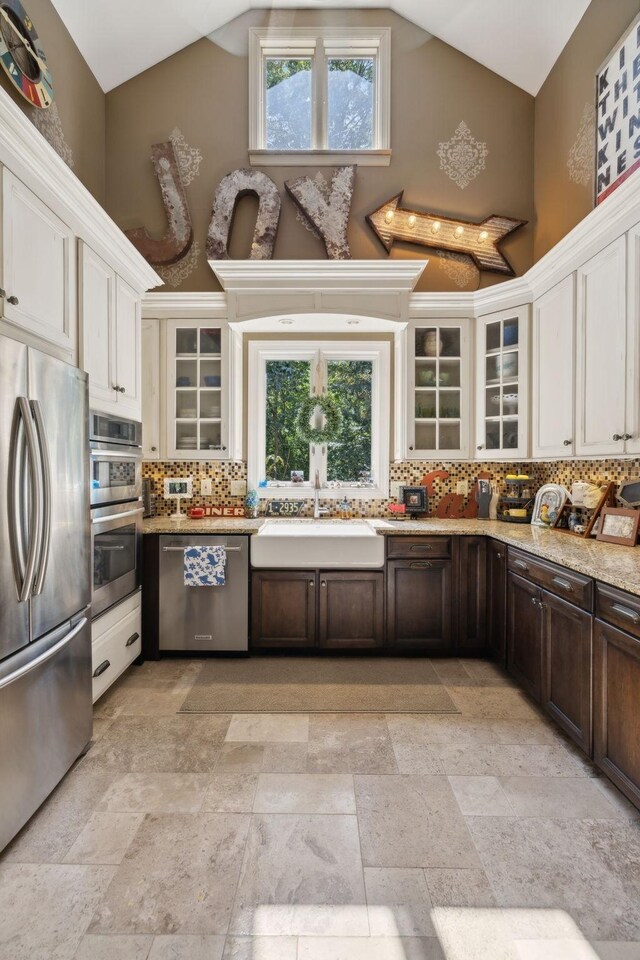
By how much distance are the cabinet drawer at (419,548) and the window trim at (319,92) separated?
297 cm

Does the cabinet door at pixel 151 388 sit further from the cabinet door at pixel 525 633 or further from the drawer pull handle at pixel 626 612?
the drawer pull handle at pixel 626 612

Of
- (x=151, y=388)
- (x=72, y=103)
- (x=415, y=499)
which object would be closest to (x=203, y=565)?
(x=151, y=388)

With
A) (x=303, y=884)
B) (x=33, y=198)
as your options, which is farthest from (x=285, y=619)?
(x=33, y=198)

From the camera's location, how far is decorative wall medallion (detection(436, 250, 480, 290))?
3732 millimetres

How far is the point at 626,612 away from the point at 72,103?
4.44 meters

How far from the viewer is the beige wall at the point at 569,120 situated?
2854mm

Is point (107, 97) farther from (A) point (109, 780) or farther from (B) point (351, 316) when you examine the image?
(A) point (109, 780)

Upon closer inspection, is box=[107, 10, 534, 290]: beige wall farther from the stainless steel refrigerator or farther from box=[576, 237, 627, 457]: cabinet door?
the stainless steel refrigerator

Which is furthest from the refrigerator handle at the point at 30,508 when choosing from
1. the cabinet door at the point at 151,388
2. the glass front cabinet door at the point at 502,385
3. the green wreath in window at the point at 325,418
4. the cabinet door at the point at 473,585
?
the glass front cabinet door at the point at 502,385

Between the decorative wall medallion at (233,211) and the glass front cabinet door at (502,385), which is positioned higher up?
the decorative wall medallion at (233,211)

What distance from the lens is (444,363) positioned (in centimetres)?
354

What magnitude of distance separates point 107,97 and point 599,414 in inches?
170

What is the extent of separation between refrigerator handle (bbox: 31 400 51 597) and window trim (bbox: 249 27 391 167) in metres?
3.10

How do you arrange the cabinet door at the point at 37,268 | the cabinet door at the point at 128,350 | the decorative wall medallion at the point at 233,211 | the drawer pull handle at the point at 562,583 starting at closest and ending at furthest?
the cabinet door at the point at 37,268
the drawer pull handle at the point at 562,583
the cabinet door at the point at 128,350
the decorative wall medallion at the point at 233,211
